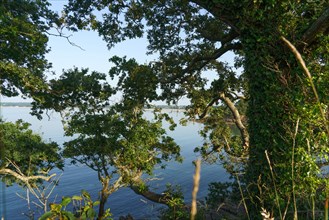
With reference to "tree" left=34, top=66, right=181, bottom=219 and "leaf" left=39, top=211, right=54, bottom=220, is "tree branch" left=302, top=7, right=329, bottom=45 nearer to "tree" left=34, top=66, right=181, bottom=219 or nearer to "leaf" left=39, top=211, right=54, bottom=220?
"tree" left=34, top=66, right=181, bottom=219

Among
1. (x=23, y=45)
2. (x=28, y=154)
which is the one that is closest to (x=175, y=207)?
(x=28, y=154)

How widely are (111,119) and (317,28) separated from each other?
8.32 metres

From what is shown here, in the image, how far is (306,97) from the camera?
805 cm

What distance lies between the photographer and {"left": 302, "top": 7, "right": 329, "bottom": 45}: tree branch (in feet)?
25.1

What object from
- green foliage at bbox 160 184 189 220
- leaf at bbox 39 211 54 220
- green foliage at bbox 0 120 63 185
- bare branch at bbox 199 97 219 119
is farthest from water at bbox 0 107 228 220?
leaf at bbox 39 211 54 220

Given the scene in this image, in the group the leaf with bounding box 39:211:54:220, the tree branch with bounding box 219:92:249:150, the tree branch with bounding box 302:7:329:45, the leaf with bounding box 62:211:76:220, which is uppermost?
the tree branch with bounding box 302:7:329:45

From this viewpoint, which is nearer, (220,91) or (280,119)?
(280,119)

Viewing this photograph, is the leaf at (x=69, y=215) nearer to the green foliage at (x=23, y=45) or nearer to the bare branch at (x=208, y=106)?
the green foliage at (x=23, y=45)

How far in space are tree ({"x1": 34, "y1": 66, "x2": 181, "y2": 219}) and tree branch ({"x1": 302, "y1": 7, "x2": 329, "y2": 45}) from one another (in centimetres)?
608

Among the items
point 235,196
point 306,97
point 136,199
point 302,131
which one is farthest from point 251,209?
point 136,199

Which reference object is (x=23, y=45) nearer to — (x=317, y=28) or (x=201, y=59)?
(x=201, y=59)

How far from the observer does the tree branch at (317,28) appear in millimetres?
7650

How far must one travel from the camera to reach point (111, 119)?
488 inches

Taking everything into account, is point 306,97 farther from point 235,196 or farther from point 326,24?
point 235,196
